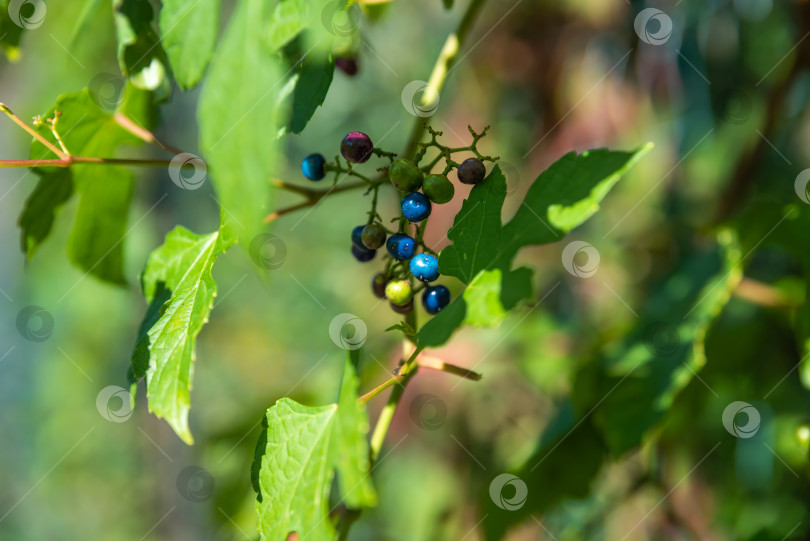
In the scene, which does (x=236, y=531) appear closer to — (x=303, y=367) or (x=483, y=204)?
(x=483, y=204)

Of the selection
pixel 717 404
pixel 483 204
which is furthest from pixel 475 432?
pixel 483 204

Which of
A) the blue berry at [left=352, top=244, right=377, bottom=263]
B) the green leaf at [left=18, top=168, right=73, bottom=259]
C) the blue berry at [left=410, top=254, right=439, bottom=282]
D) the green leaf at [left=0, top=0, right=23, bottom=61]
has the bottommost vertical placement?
the green leaf at [left=18, top=168, right=73, bottom=259]

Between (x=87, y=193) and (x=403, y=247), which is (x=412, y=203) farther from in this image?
(x=87, y=193)

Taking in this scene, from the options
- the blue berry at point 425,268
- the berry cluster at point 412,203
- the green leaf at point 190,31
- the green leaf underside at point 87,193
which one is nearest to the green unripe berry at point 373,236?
the berry cluster at point 412,203

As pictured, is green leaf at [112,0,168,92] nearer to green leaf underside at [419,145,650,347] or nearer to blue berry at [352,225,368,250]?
blue berry at [352,225,368,250]

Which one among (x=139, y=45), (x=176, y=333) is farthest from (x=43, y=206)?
(x=176, y=333)

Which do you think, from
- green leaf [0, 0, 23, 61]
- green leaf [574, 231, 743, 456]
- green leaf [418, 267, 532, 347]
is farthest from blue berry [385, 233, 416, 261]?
green leaf [0, 0, 23, 61]

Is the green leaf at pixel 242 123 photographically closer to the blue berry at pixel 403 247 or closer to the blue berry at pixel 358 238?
the blue berry at pixel 403 247
